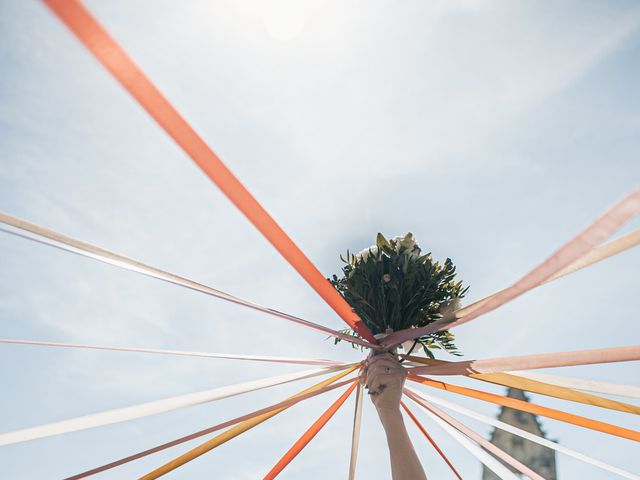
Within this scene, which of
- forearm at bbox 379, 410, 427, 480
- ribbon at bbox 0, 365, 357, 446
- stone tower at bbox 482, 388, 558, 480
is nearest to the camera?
ribbon at bbox 0, 365, 357, 446

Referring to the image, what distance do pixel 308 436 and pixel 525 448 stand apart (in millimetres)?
9499

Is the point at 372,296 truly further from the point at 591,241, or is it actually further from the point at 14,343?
the point at 14,343

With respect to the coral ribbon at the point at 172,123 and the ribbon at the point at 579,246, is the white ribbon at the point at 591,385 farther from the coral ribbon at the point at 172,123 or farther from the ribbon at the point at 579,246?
the coral ribbon at the point at 172,123

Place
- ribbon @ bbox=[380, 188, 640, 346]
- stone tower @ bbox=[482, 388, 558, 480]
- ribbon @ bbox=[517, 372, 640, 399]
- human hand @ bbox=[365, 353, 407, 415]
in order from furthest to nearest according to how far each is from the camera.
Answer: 1. stone tower @ bbox=[482, 388, 558, 480]
2. human hand @ bbox=[365, 353, 407, 415]
3. ribbon @ bbox=[517, 372, 640, 399]
4. ribbon @ bbox=[380, 188, 640, 346]

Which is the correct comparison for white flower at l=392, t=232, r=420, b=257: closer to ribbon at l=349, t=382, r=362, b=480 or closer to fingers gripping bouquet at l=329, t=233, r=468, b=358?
fingers gripping bouquet at l=329, t=233, r=468, b=358

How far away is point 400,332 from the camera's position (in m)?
3.14

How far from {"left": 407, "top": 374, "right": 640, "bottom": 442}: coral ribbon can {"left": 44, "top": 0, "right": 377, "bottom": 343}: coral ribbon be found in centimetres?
173

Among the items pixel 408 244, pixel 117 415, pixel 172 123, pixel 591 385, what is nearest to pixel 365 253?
pixel 408 244

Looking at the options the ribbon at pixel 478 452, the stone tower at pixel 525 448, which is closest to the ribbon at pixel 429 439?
the ribbon at pixel 478 452

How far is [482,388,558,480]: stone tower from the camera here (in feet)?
35.0

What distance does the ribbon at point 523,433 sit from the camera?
3533 mm

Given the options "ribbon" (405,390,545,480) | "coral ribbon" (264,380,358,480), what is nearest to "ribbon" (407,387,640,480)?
"ribbon" (405,390,545,480)

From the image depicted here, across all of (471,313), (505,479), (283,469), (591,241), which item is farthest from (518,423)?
(591,241)

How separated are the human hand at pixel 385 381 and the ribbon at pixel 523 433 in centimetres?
105
